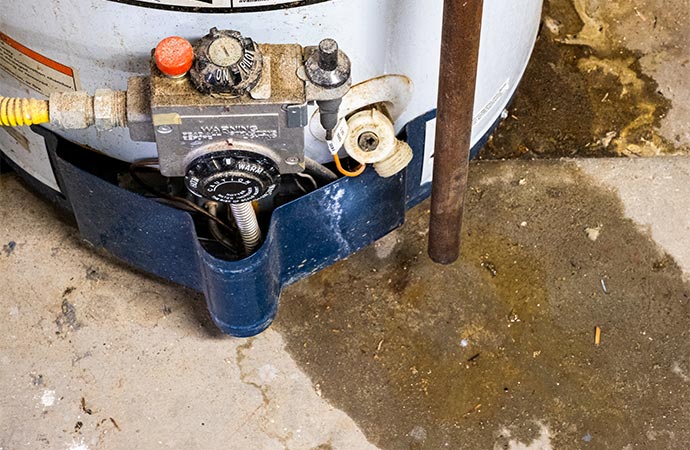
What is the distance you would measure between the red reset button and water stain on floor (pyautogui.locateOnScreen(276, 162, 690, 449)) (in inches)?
24.0

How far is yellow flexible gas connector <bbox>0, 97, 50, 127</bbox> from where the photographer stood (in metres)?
1.24

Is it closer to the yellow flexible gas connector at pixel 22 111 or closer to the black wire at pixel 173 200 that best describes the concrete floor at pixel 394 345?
the black wire at pixel 173 200

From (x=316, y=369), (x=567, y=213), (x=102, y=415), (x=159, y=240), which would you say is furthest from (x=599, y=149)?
(x=102, y=415)

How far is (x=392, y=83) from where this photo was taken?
1434mm

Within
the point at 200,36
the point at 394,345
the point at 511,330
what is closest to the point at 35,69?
the point at 200,36

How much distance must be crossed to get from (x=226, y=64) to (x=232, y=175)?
0.17 m

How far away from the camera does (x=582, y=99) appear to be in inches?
76.6

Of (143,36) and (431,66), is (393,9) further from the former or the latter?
(143,36)

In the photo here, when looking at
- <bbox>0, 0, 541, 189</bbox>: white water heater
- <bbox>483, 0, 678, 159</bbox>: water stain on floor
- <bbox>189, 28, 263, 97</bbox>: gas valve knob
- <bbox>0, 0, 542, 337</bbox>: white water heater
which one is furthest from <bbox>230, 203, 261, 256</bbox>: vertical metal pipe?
<bbox>483, 0, 678, 159</bbox>: water stain on floor

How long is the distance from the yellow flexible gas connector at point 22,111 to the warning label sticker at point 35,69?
0.41 feet

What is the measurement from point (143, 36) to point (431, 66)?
41 cm

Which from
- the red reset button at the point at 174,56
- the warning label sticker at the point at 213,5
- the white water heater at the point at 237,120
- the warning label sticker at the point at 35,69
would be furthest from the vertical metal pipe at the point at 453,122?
the warning label sticker at the point at 35,69

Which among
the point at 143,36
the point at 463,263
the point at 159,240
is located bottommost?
the point at 463,263

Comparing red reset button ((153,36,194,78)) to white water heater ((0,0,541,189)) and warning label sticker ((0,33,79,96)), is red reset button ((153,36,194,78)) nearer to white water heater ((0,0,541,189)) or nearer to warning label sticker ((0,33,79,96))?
white water heater ((0,0,541,189))
